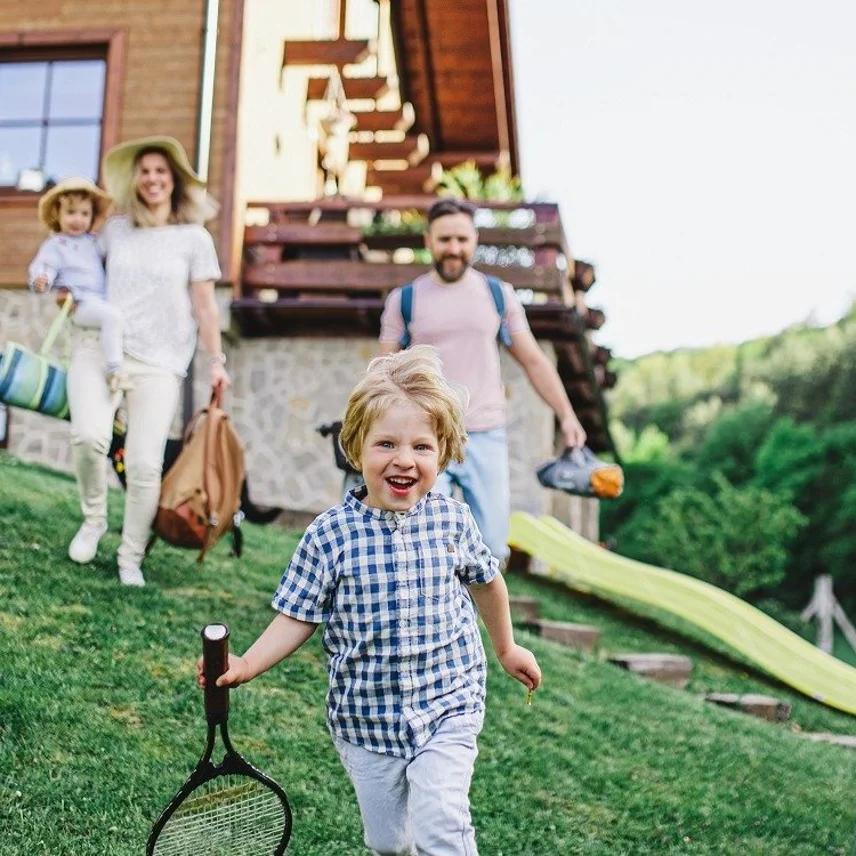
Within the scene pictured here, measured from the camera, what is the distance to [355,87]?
13.8m

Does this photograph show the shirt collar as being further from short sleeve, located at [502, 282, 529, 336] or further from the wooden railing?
the wooden railing

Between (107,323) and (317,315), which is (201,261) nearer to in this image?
(107,323)

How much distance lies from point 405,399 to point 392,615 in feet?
1.66

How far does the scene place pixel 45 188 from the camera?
11539mm

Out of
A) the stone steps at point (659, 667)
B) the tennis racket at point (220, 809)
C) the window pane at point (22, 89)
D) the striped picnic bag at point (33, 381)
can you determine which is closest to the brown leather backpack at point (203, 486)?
the striped picnic bag at point (33, 381)

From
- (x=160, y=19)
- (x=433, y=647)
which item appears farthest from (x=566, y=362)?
(x=433, y=647)

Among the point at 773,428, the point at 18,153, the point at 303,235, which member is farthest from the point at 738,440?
the point at 18,153

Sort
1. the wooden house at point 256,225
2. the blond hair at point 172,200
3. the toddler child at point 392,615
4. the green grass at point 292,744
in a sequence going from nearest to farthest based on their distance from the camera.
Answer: the toddler child at point 392,615 → the green grass at point 292,744 → the blond hair at point 172,200 → the wooden house at point 256,225

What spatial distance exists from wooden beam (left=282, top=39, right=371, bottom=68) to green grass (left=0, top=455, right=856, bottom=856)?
7263mm

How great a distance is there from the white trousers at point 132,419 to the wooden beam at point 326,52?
7791 mm

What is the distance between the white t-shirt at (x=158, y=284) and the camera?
5.35 m

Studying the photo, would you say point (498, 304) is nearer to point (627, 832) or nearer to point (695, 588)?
point (627, 832)

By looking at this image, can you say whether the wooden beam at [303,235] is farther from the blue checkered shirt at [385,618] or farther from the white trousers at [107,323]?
the blue checkered shirt at [385,618]

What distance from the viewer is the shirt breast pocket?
2703 mm
